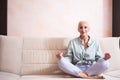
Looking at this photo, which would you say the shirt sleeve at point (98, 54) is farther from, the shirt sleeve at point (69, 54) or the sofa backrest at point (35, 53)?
the shirt sleeve at point (69, 54)

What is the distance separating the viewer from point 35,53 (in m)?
2.53

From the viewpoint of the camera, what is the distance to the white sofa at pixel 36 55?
247 centimetres

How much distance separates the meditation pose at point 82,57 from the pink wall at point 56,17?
65cm

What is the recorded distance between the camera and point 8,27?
10.0 feet

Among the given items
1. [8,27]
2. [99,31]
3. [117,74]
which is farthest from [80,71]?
[8,27]

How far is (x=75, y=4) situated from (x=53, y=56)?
958 mm

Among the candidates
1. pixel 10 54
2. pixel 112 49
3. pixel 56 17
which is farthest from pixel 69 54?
pixel 56 17

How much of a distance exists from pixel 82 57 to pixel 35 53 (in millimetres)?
537

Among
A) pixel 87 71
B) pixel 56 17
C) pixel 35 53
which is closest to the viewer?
pixel 87 71

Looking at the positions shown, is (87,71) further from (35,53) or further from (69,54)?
(35,53)

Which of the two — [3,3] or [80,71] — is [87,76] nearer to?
[80,71]

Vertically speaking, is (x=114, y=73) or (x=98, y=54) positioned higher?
(x=98, y=54)

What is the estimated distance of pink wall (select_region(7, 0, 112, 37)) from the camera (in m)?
3.05

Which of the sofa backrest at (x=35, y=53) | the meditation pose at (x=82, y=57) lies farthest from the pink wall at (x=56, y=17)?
the meditation pose at (x=82, y=57)
